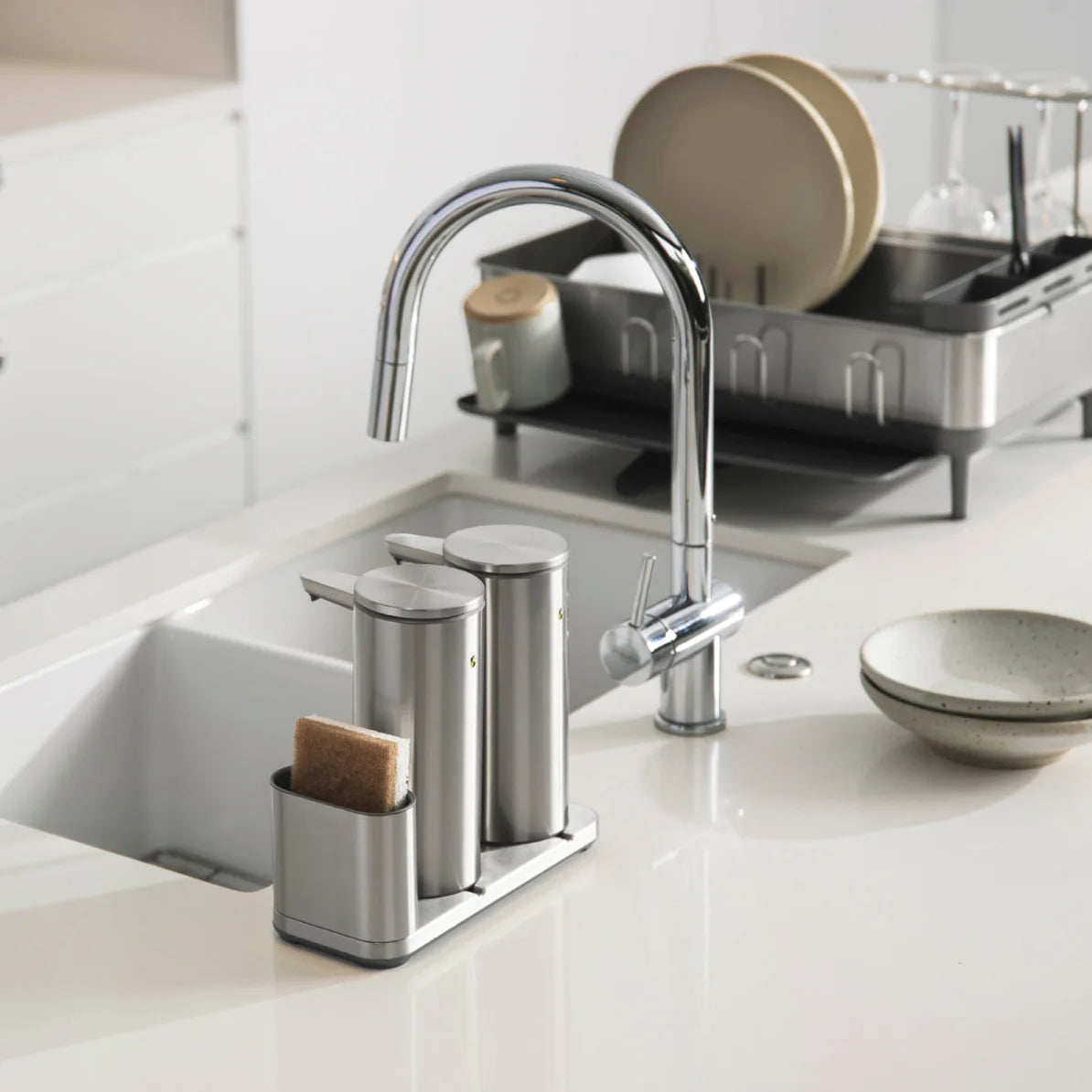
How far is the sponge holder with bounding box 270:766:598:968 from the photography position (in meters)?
0.99

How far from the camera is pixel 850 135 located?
1955 mm

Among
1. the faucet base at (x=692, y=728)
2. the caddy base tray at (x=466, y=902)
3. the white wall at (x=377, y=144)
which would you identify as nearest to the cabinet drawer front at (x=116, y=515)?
the white wall at (x=377, y=144)

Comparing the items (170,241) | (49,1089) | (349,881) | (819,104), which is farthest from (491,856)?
(170,241)

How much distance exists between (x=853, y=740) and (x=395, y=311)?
496mm

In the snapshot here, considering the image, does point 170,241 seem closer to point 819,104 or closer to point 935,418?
point 819,104

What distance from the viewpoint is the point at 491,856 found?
112 cm

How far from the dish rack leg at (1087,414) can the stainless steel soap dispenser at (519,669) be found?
1024 mm

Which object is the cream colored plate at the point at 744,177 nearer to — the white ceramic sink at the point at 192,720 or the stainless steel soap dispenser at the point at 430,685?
the white ceramic sink at the point at 192,720

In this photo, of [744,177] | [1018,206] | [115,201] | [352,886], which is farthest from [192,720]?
[115,201]

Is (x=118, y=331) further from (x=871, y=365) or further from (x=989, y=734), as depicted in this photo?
(x=989, y=734)

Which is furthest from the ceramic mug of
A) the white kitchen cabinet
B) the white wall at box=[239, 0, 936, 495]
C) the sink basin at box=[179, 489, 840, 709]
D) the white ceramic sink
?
the white wall at box=[239, 0, 936, 495]

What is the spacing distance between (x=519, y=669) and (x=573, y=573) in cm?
72

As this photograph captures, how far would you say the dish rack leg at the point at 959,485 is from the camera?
5.62 ft

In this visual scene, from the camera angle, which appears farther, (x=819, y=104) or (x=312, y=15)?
(x=312, y=15)
